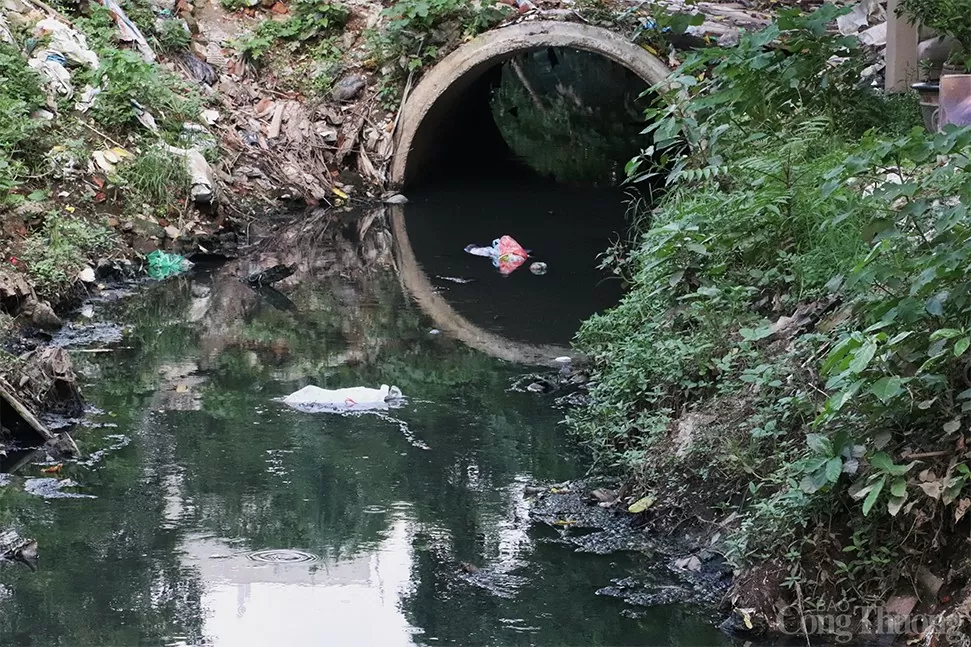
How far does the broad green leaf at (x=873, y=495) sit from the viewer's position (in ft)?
10.8

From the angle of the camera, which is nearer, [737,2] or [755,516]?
[755,516]

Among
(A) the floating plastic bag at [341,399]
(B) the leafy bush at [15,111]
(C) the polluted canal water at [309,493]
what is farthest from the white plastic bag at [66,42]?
(A) the floating plastic bag at [341,399]

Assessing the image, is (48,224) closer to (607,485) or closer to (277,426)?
(277,426)

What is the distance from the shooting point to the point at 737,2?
10.9 m

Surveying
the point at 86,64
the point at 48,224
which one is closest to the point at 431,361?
the point at 48,224

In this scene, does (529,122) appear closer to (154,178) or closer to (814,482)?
(154,178)

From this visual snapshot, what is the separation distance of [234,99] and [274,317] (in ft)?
14.8

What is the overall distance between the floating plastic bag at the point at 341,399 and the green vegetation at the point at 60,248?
Result: 219 cm

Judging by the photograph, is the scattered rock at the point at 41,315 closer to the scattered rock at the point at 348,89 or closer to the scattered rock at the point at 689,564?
the scattered rock at the point at 689,564

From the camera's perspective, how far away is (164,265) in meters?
8.41

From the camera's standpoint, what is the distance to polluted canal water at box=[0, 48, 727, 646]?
149 inches

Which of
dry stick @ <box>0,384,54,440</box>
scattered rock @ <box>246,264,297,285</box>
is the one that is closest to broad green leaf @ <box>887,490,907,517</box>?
dry stick @ <box>0,384,54,440</box>

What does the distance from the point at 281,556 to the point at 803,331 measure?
6.95 feet

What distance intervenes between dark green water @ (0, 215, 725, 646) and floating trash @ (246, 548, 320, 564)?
0.07 ft
